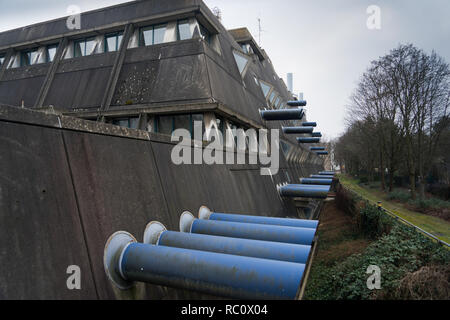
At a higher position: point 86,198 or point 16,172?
point 16,172

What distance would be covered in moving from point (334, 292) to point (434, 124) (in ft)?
84.0

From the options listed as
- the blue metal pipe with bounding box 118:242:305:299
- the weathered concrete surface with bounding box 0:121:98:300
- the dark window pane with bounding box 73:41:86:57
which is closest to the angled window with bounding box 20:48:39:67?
the dark window pane with bounding box 73:41:86:57

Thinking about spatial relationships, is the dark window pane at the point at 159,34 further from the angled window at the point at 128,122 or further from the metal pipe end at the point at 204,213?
the metal pipe end at the point at 204,213

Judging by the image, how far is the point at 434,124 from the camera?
27406 mm

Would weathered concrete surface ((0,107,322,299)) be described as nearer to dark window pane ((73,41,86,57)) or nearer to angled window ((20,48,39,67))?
dark window pane ((73,41,86,57))

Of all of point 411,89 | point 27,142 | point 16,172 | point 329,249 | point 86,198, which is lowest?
point 329,249

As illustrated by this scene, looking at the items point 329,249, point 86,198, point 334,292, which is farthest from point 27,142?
point 329,249

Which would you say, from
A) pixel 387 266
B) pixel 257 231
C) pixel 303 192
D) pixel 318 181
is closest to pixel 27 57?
pixel 303 192

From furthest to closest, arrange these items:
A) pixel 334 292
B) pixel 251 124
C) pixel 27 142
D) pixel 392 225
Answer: pixel 251 124, pixel 392 225, pixel 334 292, pixel 27 142

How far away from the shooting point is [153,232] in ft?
13.5

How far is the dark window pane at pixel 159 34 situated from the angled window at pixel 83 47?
414 centimetres

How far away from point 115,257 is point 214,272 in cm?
133

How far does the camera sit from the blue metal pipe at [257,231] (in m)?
4.33
